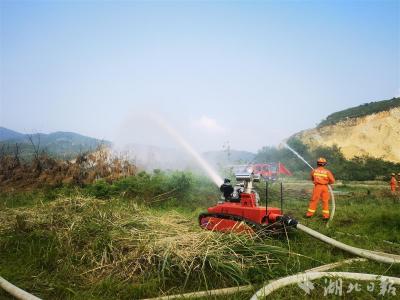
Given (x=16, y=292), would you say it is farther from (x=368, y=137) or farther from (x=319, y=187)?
(x=368, y=137)

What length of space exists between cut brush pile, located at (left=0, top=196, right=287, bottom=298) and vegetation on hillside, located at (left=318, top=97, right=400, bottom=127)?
3772 centimetres

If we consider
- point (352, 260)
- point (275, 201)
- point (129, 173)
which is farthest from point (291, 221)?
point (129, 173)

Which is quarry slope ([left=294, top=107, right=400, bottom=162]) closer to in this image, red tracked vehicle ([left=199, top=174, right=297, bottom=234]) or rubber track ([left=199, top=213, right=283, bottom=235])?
red tracked vehicle ([left=199, top=174, right=297, bottom=234])

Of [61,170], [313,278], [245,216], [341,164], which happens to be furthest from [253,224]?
[341,164]

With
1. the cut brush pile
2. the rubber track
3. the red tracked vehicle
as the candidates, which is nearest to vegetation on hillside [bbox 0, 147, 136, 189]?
the cut brush pile

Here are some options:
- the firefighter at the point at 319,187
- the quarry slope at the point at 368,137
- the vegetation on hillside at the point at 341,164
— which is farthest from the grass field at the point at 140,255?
the quarry slope at the point at 368,137

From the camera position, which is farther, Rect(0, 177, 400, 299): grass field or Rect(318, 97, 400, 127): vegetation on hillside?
Rect(318, 97, 400, 127): vegetation on hillside

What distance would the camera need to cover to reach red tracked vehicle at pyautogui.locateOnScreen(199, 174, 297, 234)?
19.7ft

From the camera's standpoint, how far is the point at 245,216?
6.35 m

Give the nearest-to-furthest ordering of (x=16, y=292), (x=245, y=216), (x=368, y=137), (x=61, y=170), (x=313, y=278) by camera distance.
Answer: (x=16, y=292), (x=313, y=278), (x=245, y=216), (x=61, y=170), (x=368, y=137)

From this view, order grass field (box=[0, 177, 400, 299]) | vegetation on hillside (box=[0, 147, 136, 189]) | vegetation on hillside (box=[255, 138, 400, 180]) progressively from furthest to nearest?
vegetation on hillside (box=[255, 138, 400, 180])
vegetation on hillside (box=[0, 147, 136, 189])
grass field (box=[0, 177, 400, 299])

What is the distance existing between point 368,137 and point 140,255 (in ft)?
114

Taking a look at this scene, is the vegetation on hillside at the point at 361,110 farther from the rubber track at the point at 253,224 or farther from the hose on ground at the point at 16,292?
the hose on ground at the point at 16,292

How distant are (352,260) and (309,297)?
1498mm
